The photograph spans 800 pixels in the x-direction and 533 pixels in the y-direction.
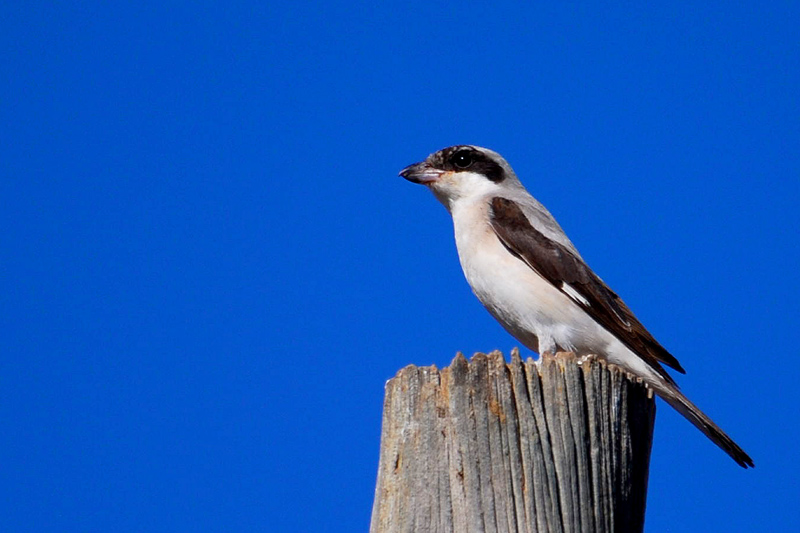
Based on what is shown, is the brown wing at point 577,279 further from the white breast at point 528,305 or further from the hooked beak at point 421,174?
the hooked beak at point 421,174

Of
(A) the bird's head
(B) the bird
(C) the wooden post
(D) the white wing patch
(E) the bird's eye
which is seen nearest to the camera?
(C) the wooden post

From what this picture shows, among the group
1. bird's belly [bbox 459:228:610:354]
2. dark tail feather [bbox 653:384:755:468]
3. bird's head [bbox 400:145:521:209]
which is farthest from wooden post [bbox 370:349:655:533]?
bird's head [bbox 400:145:521:209]

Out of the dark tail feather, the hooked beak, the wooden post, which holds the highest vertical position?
the hooked beak

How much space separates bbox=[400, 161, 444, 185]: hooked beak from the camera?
795cm

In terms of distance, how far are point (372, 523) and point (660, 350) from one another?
3561 mm

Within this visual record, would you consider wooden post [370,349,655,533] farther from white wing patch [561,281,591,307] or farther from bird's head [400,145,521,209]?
bird's head [400,145,521,209]

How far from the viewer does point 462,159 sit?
319 inches

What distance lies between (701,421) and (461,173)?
3187 millimetres

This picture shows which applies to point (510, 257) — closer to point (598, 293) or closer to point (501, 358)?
point (598, 293)

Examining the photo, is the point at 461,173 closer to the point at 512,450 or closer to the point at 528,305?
the point at 528,305

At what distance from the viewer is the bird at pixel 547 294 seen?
21.1ft

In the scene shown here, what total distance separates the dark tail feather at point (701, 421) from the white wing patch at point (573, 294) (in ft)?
2.84

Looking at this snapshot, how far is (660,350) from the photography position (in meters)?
6.50

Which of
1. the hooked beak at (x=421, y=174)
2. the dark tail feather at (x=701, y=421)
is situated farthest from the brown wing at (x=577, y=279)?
the hooked beak at (x=421, y=174)
